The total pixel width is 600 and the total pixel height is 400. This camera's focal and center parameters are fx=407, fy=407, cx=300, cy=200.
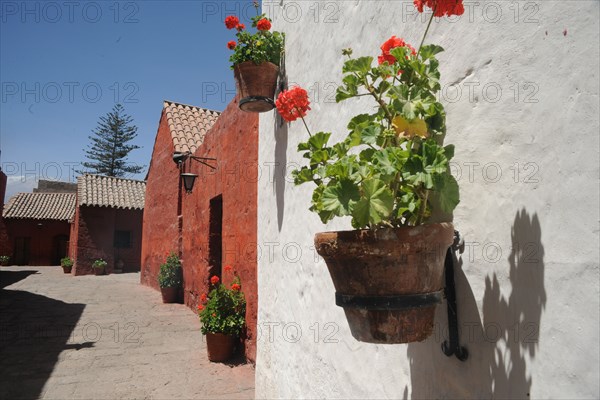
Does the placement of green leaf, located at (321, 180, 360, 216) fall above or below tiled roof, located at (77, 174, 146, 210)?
below

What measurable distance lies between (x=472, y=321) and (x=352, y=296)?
0.46 meters

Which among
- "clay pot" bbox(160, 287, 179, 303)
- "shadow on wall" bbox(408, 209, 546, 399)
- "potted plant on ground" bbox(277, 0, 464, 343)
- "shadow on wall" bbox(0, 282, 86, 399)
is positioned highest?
"potted plant on ground" bbox(277, 0, 464, 343)

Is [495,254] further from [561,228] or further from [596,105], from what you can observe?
[596,105]

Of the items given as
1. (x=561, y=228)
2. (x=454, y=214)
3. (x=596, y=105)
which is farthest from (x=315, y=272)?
(x=596, y=105)

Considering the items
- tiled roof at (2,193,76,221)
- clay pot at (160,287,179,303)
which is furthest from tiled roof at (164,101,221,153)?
tiled roof at (2,193,76,221)

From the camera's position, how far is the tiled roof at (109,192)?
66.0 feet

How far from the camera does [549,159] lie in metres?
1.21

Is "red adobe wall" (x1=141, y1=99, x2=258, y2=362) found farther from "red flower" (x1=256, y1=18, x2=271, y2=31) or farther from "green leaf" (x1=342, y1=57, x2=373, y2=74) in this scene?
"green leaf" (x1=342, y1=57, x2=373, y2=74)

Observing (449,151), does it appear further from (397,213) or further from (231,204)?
(231,204)

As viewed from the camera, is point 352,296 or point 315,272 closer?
point 352,296

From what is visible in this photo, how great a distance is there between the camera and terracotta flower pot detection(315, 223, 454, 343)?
1296 mm

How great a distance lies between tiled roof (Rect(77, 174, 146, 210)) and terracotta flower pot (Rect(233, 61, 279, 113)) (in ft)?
60.4

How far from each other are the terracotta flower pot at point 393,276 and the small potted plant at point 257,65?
267 cm

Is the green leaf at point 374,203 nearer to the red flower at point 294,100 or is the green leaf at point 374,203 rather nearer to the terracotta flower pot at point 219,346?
the red flower at point 294,100
